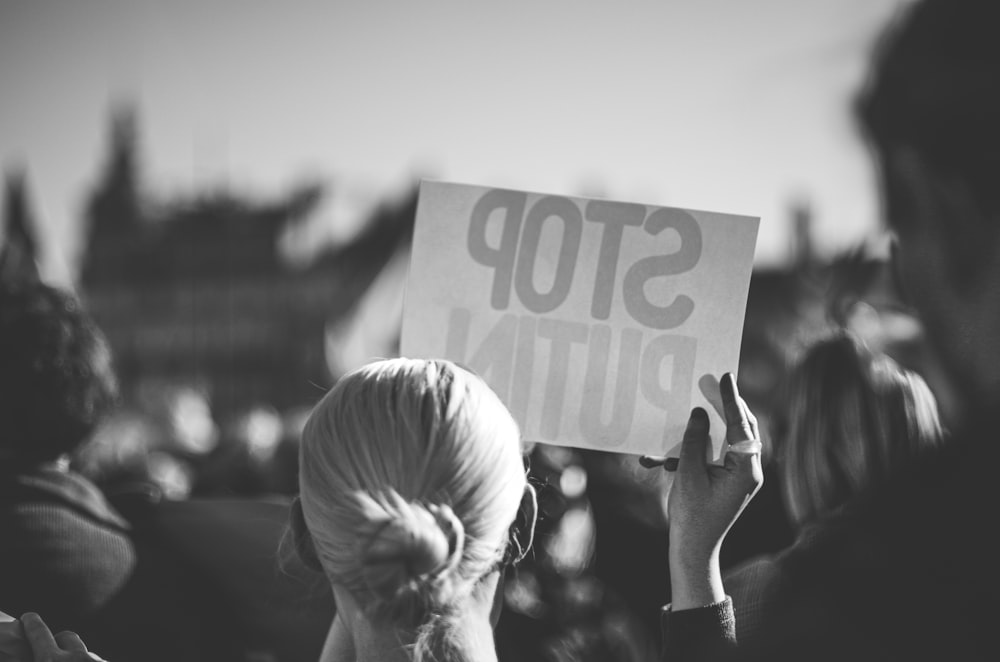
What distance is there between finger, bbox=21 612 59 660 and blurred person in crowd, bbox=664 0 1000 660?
3.09 feet

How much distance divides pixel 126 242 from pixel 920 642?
1704 inches

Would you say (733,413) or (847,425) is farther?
(847,425)

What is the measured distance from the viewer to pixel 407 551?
43.1 inches

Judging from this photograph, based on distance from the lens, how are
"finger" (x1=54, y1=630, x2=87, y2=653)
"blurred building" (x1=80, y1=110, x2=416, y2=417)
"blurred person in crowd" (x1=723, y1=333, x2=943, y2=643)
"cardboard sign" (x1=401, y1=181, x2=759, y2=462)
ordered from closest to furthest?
"finger" (x1=54, y1=630, x2=87, y2=653)
"cardboard sign" (x1=401, y1=181, x2=759, y2=462)
"blurred person in crowd" (x1=723, y1=333, x2=943, y2=643)
"blurred building" (x1=80, y1=110, x2=416, y2=417)

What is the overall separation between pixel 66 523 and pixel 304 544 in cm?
78

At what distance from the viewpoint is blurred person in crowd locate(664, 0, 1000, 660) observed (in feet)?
1.83

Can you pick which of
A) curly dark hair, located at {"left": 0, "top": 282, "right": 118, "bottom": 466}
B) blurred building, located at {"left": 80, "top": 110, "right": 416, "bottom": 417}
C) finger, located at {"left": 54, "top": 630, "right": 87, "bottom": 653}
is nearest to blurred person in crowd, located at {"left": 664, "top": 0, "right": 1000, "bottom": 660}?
finger, located at {"left": 54, "top": 630, "right": 87, "bottom": 653}

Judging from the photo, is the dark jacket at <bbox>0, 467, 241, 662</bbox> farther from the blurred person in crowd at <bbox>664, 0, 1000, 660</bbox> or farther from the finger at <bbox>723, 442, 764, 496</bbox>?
the blurred person in crowd at <bbox>664, 0, 1000, 660</bbox>

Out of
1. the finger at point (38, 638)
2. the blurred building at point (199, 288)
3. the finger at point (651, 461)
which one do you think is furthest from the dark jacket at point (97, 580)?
the blurred building at point (199, 288)

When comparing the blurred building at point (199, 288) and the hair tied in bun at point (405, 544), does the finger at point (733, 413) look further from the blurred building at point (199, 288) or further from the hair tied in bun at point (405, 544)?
the blurred building at point (199, 288)

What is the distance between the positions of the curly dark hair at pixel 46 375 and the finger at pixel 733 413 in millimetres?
1438

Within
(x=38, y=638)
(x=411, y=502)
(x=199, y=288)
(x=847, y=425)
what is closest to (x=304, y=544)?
(x=411, y=502)

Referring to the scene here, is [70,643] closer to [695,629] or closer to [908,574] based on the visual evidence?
[695,629]

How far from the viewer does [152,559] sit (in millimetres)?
1904
